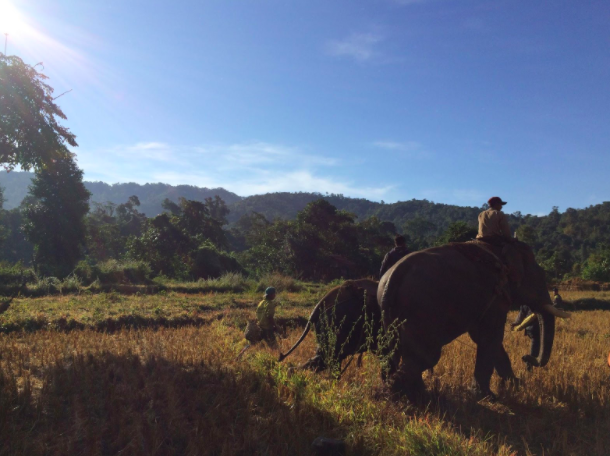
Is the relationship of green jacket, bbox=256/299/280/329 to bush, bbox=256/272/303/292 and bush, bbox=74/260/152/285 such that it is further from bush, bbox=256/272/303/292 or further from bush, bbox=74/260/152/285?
bush, bbox=74/260/152/285

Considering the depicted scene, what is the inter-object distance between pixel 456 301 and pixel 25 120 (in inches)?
431

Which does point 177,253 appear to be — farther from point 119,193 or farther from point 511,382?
point 119,193

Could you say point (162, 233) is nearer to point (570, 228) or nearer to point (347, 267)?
point (347, 267)

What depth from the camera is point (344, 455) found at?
3928mm

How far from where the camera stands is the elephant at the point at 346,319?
6.29 meters

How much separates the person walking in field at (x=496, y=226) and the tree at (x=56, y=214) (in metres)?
25.8

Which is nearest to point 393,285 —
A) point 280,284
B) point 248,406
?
point 248,406

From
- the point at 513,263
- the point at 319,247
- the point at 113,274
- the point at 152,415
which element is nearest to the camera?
the point at 152,415

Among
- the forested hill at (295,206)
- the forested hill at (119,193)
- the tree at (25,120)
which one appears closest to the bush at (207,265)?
the tree at (25,120)

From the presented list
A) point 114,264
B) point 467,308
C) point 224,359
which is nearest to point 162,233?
point 114,264

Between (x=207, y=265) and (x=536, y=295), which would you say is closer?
(x=536, y=295)

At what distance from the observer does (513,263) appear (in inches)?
241

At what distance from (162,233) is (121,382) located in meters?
26.3

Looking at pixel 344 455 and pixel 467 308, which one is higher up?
pixel 467 308
